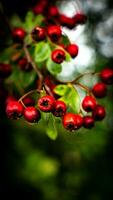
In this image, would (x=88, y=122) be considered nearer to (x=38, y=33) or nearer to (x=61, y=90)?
(x=61, y=90)

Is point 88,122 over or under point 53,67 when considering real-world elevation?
under

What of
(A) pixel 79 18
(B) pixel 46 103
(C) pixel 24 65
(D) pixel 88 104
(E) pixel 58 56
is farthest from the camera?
(A) pixel 79 18

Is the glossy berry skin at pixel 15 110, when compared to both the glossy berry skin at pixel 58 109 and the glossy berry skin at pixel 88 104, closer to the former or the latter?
the glossy berry skin at pixel 58 109

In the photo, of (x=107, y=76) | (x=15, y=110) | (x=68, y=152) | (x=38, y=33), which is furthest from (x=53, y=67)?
(x=68, y=152)

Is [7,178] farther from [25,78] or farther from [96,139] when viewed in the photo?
[25,78]

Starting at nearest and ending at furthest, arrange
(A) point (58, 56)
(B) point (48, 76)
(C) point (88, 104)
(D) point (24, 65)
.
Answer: (C) point (88, 104)
(A) point (58, 56)
(B) point (48, 76)
(D) point (24, 65)

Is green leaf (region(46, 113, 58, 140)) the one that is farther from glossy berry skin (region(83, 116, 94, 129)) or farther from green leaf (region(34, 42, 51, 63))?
green leaf (region(34, 42, 51, 63))

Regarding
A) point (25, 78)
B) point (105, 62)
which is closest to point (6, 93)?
point (25, 78)

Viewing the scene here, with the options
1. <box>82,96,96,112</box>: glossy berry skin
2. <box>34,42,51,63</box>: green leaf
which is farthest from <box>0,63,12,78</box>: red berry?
<box>82,96,96,112</box>: glossy berry skin
